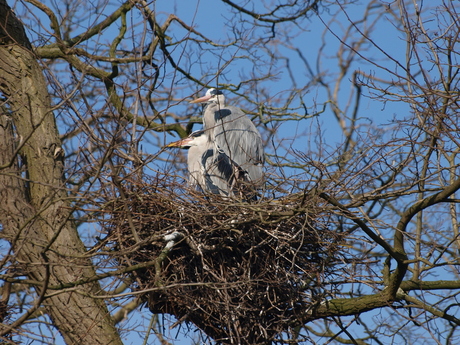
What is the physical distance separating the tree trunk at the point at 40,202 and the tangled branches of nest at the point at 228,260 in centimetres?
38

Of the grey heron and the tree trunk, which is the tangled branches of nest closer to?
the tree trunk

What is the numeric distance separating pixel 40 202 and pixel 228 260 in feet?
4.21

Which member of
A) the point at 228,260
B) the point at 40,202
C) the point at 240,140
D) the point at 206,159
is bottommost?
the point at 228,260

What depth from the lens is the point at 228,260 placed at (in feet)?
12.6

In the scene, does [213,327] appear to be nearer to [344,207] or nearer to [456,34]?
[344,207]

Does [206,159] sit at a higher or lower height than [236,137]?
lower

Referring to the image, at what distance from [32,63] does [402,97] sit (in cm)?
284

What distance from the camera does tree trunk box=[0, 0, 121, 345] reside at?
3.77 metres

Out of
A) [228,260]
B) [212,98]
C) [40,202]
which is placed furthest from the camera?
[212,98]

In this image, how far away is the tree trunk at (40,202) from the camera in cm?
377

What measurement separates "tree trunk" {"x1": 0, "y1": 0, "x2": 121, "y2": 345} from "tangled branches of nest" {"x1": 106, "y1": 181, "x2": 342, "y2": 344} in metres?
0.38

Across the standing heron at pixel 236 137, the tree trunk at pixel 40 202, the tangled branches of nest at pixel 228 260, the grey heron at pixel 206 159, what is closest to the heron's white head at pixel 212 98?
the standing heron at pixel 236 137

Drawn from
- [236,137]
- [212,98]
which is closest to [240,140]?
[236,137]

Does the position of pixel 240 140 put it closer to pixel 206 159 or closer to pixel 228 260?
pixel 206 159
